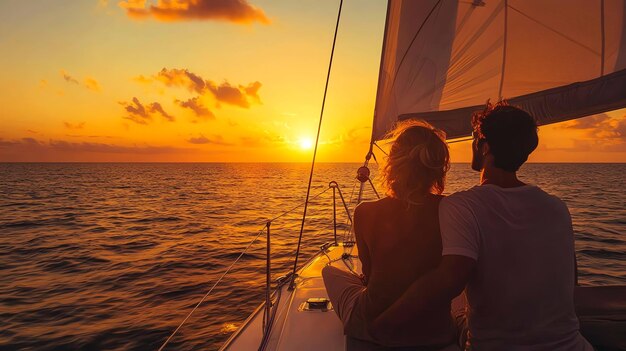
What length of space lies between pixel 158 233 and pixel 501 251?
14614 mm

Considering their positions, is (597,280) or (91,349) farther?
(597,280)

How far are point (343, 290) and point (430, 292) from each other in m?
0.91

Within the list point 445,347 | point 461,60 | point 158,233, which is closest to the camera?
point 445,347

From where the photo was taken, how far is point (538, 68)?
11.9ft

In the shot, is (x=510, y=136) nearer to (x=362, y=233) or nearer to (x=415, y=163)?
(x=415, y=163)

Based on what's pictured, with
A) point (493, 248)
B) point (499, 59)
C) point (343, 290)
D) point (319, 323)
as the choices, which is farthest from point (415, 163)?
point (499, 59)

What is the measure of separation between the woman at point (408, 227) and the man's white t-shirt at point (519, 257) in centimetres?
35

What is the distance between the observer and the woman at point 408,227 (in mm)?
1848

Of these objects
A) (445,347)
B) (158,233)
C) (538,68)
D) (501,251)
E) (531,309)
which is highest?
(538,68)

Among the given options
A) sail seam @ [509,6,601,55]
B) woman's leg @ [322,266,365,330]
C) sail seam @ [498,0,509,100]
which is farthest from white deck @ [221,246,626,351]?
sail seam @ [498,0,509,100]

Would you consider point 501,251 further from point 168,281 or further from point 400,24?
point 168,281

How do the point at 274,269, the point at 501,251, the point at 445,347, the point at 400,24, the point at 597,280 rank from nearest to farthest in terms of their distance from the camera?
the point at 501,251 < the point at 445,347 < the point at 400,24 < the point at 597,280 < the point at 274,269

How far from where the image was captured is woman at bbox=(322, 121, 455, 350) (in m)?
1.85

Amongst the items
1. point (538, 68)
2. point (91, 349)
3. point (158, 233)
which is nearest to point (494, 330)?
point (538, 68)
